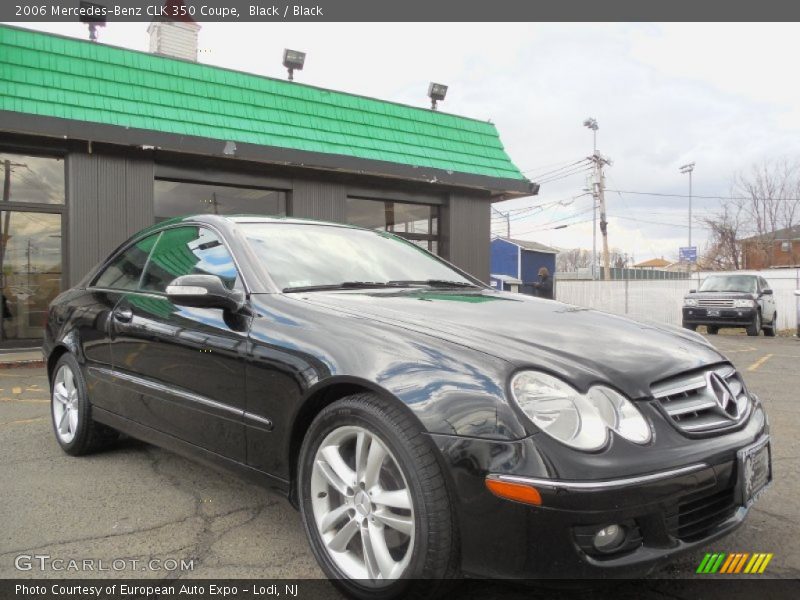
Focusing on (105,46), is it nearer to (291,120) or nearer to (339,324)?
(291,120)

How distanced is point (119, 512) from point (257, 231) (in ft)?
5.05

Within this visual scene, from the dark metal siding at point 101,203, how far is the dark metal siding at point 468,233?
5367 millimetres

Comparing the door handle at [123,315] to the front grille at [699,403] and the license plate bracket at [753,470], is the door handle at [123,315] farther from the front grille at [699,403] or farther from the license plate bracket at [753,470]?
the license plate bracket at [753,470]

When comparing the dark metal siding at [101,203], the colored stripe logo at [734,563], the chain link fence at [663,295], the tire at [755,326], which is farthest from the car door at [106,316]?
the chain link fence at [663,295]

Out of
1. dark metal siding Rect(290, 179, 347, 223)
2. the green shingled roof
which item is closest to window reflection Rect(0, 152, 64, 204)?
the green shingled roof

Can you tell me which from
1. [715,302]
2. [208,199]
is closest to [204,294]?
[208,199]

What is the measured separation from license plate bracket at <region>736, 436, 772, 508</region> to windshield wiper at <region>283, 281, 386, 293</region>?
1.71 metres

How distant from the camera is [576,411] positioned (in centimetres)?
192

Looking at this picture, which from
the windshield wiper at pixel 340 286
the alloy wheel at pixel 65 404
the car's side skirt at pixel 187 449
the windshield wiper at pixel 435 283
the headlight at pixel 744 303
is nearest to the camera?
the car's side skirt at pixel 187 449

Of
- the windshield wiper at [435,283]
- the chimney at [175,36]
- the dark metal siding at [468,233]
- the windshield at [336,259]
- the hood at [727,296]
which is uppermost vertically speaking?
the chimney at [175,36]

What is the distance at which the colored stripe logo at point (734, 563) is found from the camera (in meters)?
2.36

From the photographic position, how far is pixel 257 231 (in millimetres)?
3158

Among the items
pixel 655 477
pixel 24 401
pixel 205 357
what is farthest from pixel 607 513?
pixel 24 401

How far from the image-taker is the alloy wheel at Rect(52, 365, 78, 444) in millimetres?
3984
